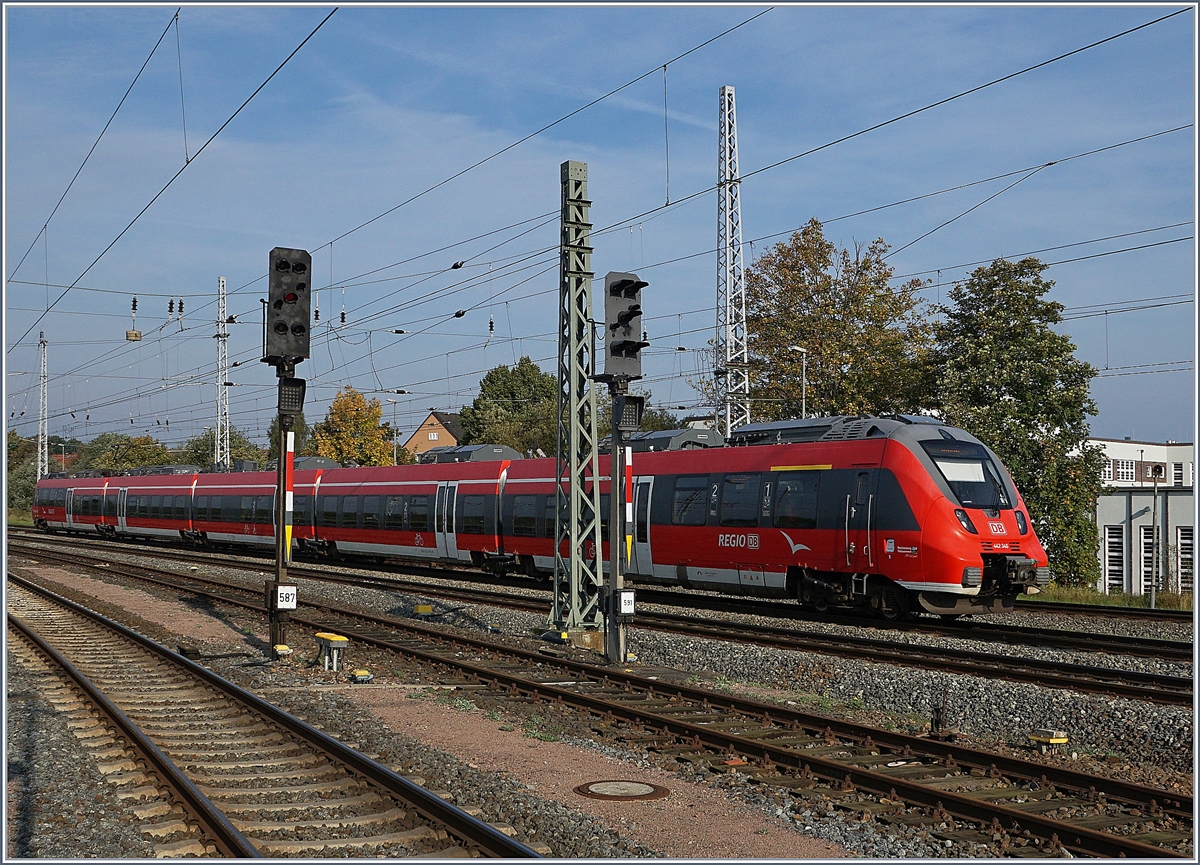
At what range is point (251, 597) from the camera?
24844mm

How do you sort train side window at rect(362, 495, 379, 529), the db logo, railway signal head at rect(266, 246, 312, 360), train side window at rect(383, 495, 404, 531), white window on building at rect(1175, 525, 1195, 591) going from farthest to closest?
train side window at rect(362, 495, 379, 529)
train side window at rect(383, 495, 404, 531)
white window on building at rect(1175, 525, 1195, 591)
the db logo
railway signal head at rect(266, 246, 312, 360)

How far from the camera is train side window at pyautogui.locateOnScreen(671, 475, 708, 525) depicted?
22.6 m

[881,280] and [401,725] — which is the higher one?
[881,280]

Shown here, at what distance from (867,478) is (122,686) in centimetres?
1176

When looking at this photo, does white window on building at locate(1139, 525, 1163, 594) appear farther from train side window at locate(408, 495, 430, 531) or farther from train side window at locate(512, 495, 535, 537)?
train side window at locate(408, 495, 430, 531)

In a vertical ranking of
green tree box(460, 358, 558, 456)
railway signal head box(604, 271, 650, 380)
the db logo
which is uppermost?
green tree box(460, 358, 558, 456)

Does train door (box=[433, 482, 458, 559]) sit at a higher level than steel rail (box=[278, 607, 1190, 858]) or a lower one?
higher

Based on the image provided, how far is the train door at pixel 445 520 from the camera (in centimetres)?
3162

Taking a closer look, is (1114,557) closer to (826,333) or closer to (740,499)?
(826,333)

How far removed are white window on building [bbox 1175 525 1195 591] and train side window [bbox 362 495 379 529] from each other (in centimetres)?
2384

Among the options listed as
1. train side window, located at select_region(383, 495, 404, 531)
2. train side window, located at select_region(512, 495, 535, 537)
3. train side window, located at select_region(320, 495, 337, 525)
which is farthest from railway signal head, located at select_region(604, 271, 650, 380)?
train side window, located at select_region(320, 495, 337, 525)

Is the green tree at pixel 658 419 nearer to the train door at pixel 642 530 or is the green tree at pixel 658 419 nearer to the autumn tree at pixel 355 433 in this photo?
the autumn tree at pixel 355 433

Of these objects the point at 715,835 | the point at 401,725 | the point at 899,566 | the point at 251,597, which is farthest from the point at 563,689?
the point at 251,597

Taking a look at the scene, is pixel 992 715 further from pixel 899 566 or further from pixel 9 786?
pixel 9 786
